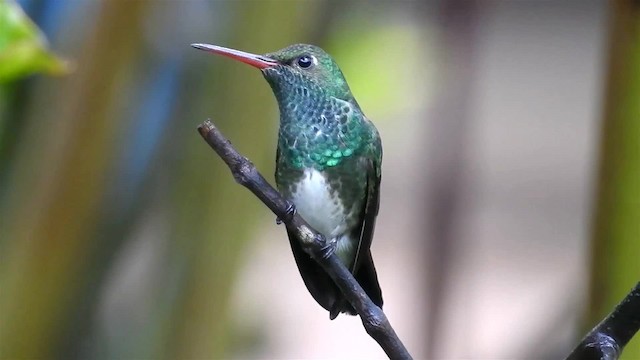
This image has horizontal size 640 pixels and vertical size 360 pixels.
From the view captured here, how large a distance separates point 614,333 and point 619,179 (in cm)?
16

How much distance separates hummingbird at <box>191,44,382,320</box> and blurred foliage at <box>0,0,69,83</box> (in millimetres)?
155

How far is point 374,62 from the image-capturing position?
135 cm

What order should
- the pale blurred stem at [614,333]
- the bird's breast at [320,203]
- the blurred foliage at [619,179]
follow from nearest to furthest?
the pale blurred stem at [614,333] < the blurred foliage at [619,179] < the bird's breast at [320,203]

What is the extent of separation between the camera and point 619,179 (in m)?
0.45

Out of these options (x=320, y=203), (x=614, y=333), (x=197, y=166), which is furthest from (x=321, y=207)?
(x=614, y=333)

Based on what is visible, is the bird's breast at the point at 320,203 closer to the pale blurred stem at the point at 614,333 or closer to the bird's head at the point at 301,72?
the bird's head at the point at 301,72

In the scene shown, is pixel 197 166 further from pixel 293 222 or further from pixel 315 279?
pixel 293 222

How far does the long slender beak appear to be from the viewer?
40 centimetres

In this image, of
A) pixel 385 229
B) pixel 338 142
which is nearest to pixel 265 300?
pixel 385 229

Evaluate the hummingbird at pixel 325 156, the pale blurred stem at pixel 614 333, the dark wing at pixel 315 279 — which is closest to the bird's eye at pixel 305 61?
the hummingbird at pixel 325 156

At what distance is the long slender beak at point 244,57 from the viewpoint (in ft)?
1.30

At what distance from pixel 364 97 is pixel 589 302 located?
852 millimetres

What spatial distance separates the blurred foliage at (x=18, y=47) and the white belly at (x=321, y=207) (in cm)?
21

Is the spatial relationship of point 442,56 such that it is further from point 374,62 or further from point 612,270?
point 612,270
